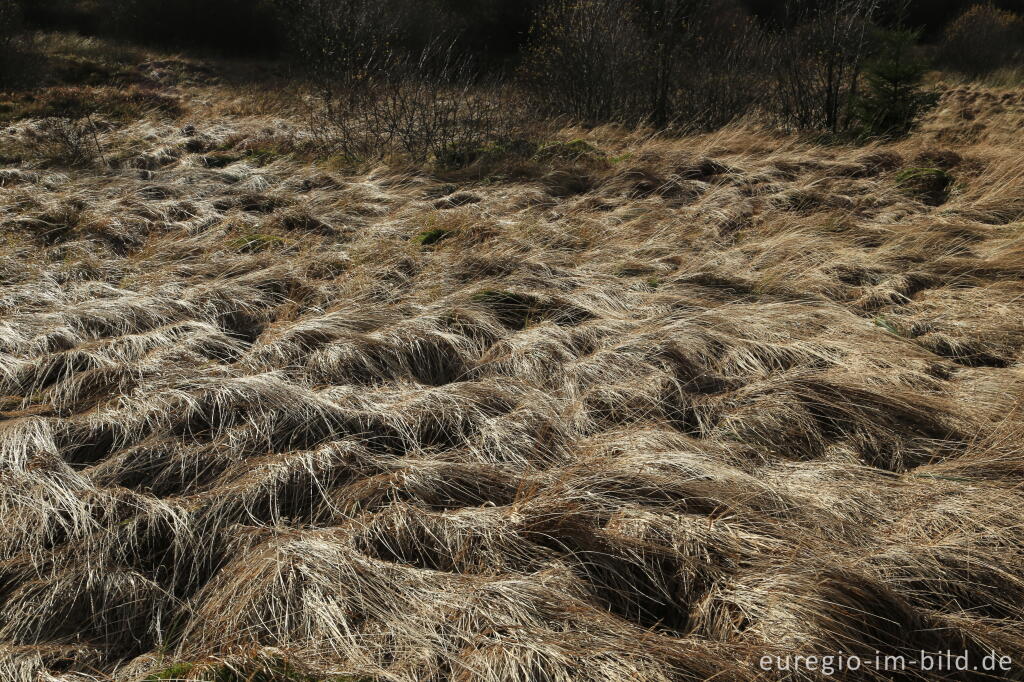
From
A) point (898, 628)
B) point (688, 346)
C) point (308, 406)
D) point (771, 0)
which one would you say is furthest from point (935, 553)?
point (771, 0)

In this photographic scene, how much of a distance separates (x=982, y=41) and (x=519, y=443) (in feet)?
78.8

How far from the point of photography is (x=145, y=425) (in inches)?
116

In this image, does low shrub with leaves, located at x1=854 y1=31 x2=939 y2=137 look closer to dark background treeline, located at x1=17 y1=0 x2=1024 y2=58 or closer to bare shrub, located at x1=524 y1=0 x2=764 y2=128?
bare shrub, located at x1=524 y1=0 x2=764 y2=128

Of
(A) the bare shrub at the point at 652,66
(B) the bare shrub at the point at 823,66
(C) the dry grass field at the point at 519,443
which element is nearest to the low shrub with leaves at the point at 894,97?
(B) the bare shrub at the point at 823,66

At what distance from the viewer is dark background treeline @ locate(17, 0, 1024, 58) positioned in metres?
18.4

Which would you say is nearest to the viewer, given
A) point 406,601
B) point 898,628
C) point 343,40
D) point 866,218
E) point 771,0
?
point 898,628

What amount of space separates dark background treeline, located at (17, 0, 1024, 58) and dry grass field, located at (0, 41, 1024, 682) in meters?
15.0

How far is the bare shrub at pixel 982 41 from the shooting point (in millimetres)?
19594

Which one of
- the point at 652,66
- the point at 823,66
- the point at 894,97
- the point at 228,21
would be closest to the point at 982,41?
the point at 823,66

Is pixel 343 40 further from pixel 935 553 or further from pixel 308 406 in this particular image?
pixel 935 553

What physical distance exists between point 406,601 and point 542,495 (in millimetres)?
609

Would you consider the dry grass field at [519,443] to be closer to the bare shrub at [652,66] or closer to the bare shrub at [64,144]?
the bare shrub at [64,144]

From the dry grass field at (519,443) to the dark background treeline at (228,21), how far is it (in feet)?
49.3

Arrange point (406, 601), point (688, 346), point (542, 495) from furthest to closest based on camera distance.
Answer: point (688, 346)
point (542, 495)
point (406, 601)
